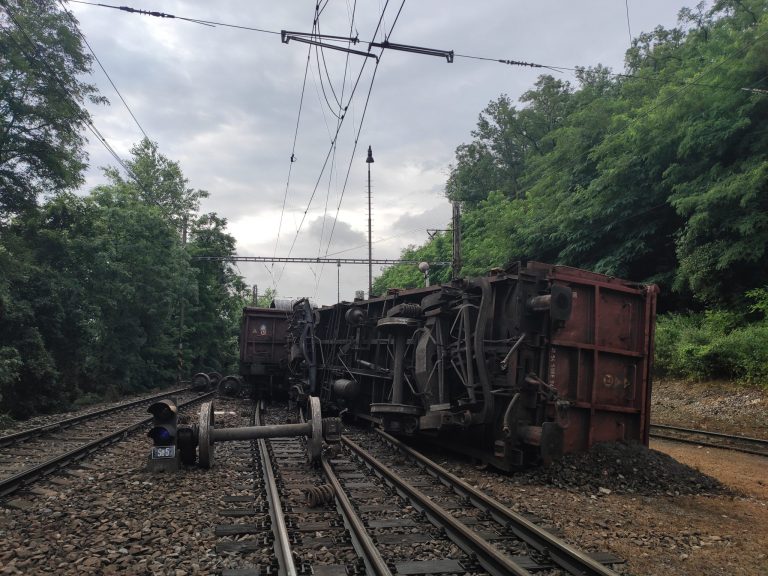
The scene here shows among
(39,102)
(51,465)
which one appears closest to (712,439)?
(51,465)

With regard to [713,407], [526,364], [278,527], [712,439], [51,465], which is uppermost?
[526,364]

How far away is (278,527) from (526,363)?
4192 millimetres

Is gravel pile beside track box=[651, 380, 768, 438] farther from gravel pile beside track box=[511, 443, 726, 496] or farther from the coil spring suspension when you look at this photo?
the coil spring suspension

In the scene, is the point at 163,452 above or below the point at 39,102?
below

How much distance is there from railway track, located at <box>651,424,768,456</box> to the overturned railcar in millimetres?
4363

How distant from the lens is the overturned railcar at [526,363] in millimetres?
7660

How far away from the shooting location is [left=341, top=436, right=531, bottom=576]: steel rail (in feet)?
13.9

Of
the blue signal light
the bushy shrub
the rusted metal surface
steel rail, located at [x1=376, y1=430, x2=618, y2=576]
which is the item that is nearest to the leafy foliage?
the bushy shrub

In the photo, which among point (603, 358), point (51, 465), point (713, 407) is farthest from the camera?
point (713, 407)

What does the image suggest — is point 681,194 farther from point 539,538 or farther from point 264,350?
point 539,538

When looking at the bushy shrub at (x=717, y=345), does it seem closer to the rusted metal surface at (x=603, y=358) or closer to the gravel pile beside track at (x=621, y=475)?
the rusted metal surface at (x=603, y=358)

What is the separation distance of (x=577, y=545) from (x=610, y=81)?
33922 mm

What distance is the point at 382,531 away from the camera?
532cm

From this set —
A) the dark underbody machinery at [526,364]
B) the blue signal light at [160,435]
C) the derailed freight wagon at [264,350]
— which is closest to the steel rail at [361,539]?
the dark underbody machinery at [526,364]
